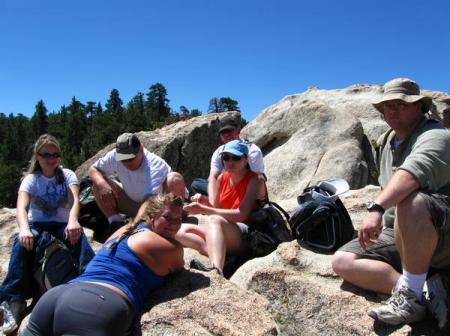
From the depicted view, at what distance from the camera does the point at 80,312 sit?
298 cm

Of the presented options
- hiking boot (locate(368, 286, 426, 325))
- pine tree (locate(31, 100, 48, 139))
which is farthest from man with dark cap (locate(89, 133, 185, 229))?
pine tree (locate(31, 100, 48, 139))

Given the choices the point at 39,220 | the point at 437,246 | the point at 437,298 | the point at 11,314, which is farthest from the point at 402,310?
the point at 39,220

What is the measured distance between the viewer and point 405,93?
3.64 meters

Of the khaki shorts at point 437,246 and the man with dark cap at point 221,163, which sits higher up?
the man with dark cap at point 221,163

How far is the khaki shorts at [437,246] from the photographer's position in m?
3.19

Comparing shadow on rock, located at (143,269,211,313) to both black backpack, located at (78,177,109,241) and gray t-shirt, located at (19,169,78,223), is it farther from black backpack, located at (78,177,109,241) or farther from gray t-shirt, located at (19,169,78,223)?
black backpack, located at (78,177,109,241)

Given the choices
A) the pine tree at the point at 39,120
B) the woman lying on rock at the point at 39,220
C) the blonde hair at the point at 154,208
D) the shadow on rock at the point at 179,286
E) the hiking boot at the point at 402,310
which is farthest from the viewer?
the pine tree at the point at 39,120

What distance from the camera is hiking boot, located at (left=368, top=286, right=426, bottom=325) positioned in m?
3.32

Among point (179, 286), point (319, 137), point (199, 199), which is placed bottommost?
point (179, 286)

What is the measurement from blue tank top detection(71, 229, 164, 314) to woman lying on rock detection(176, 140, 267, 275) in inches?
33.0

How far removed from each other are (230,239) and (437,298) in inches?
80.7

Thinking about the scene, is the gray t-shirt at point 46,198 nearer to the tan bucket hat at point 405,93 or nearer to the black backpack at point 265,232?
the black backpack at point 265,232

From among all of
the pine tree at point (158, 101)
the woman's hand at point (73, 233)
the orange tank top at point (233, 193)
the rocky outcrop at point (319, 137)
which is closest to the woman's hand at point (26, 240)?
the woman's hand at point (73, 233)

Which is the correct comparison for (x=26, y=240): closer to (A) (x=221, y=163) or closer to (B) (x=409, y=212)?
(A) (x=221, y=163)
